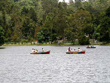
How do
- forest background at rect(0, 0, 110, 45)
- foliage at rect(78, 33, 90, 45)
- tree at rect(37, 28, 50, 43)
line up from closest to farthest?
1. foliage at rect(78, 33, 90, 45)
2. forest background at rect(0, 0, 110, 45)
3. tree at rect(37, 28, 50, 43)

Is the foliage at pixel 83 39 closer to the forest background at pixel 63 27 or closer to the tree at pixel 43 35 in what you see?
the forest background at pixel 63 27

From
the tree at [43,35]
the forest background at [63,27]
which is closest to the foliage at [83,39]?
the forest background at [63,27]

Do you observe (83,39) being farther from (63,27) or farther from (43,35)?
(43,35)

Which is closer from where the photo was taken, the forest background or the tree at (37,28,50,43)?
the forest background

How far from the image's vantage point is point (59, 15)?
163875mm

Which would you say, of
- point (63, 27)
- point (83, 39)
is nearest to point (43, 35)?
point (63, 27)

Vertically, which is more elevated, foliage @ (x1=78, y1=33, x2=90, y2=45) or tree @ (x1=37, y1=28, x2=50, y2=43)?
tree @ (x1=37, y1=28, x2=50, y2=43)

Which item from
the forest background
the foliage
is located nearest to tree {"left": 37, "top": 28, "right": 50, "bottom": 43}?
the forest background

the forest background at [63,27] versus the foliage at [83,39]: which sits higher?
the forest background at [63,27]

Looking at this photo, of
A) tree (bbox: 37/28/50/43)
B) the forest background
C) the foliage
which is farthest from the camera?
tree (bbox: 37/28/50/43)

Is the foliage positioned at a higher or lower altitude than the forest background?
lower

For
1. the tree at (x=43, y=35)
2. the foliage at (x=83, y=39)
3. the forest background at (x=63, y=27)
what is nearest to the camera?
the foliage at (x=83, y=39)

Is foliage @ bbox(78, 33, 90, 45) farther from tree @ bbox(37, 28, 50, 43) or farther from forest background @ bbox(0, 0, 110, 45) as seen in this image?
tree @ bbox(37, 28, 50, 43)

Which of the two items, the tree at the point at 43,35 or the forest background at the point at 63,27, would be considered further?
the tree at the point at 43,35
